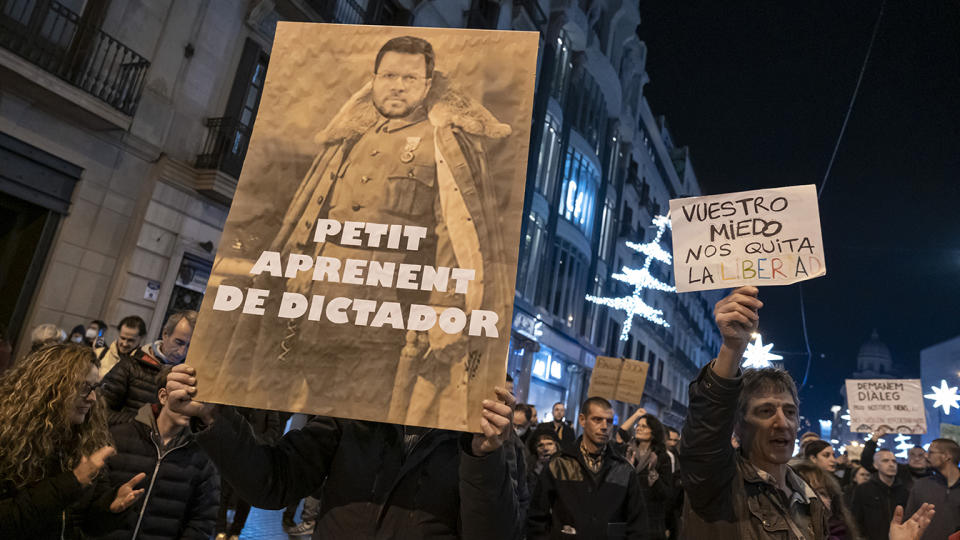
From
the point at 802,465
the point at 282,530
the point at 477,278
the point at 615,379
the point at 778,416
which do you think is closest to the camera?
the point at 477,278

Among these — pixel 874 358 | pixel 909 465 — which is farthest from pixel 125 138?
pixel 874 358

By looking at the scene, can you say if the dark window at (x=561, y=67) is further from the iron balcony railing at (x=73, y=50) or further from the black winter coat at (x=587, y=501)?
the black winter coat at (x=587, y=501)

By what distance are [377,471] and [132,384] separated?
348 cm

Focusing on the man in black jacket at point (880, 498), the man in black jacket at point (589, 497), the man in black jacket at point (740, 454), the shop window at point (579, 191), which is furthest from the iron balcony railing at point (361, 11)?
the man in black jacket at point (740, 454)

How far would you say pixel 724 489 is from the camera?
93.5 inches

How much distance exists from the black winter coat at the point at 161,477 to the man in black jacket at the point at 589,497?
2265mm

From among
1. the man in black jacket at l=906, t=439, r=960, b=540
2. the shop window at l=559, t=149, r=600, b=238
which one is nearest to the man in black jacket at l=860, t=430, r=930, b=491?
the man in black jacket at l=906, t=439, r=960, b=540

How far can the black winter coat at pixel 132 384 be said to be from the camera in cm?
486

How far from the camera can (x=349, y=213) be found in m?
2.28

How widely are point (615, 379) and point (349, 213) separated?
8.11 meters

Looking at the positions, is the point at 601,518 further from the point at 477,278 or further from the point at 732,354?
the point at 477,278

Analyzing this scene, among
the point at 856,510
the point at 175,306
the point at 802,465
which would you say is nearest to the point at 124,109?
the point at 175,306

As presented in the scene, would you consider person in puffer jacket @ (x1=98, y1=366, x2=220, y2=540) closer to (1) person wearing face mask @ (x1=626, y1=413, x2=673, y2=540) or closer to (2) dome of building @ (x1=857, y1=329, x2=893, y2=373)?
(1) person wearing face mask @ (x1=626, y1=413, x2=673, y2=540)

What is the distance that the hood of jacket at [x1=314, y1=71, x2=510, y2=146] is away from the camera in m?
2.31
